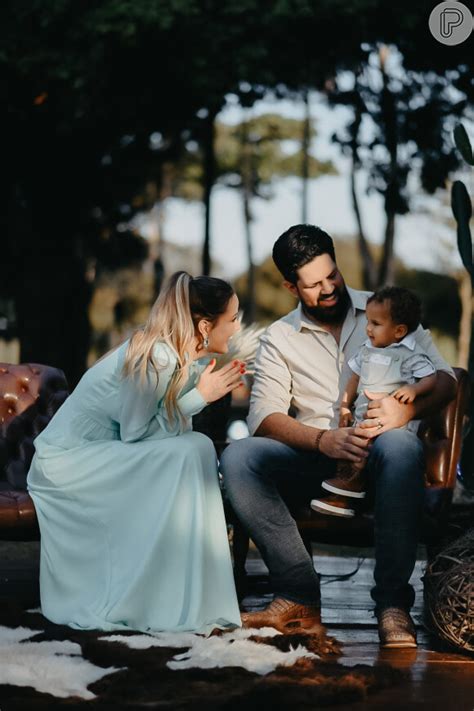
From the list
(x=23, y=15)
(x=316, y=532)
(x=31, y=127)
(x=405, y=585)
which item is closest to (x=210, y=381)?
(x=316, y=532)

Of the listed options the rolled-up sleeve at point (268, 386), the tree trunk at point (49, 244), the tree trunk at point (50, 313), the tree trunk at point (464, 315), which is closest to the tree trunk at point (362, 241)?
the tree trunk at point (49, 244)

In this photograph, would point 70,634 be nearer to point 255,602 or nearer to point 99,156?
point 255,602

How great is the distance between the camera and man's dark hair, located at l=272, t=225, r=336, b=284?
15.2 ft

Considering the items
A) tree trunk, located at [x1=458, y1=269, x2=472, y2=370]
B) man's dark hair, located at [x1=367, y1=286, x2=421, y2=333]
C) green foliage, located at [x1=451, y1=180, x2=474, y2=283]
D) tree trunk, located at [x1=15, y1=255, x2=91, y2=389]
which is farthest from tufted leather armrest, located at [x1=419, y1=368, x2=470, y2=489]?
tree trunk, located at [x1=458, y1=269, x2=472, y2=370]

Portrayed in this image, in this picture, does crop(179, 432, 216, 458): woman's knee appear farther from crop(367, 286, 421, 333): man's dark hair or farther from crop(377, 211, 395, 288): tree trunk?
crop(377, 211, 395, 288): tree trunk

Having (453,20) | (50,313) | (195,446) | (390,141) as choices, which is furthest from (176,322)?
(50,313)

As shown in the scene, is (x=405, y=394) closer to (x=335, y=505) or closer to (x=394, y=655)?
(x=335, y=505)

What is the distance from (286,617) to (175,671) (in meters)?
0.78

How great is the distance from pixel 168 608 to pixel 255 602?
2.38ft

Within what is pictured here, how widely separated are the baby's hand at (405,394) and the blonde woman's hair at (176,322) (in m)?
0.69

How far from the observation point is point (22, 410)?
5.41 meters

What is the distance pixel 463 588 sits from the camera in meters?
3.96

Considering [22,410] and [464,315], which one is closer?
[22,410]

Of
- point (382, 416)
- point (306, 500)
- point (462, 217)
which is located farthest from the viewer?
point (462, 217)
